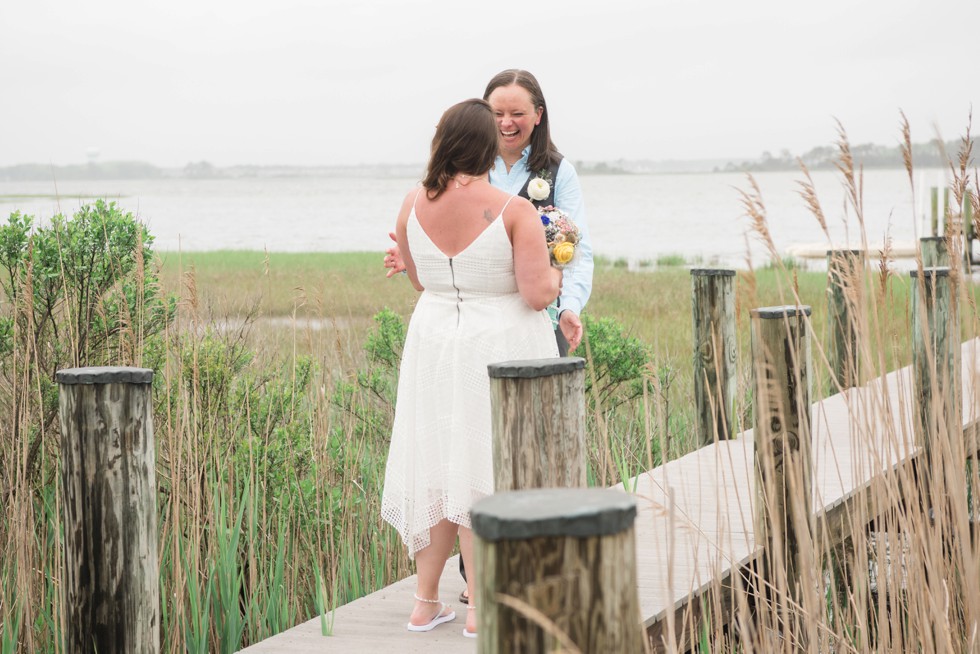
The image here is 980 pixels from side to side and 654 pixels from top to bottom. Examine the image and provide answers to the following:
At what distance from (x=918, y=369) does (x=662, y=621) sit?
255 centimetres

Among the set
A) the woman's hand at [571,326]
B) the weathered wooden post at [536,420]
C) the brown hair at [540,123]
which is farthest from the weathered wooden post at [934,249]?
the weathered wooden post at [536,420]

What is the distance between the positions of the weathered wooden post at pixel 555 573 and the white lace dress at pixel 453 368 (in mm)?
1880

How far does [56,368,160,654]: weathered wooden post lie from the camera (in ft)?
7.70

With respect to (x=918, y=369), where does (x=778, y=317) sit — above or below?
above

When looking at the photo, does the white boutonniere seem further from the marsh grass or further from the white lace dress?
the marsh grass

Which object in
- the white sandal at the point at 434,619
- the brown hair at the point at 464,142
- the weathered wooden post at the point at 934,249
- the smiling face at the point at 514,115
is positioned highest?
the smiling face at the point at 514,115

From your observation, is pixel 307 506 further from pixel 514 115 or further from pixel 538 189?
pixel 514 115

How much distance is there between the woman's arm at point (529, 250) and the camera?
9.86ft

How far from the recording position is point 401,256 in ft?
10.9

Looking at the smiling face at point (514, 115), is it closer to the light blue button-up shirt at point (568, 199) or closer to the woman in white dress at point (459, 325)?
the light blue button-up shirt at point (568, 199)

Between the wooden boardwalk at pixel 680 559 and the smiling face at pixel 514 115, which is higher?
the smiling face at pixel 514 115

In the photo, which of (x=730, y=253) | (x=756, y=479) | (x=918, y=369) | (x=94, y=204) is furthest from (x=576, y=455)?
(x=730, y=253)

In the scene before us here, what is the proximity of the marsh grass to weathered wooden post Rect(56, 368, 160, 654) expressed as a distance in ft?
1.49

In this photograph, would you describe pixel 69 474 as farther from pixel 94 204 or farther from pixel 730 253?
pixel 730 253
